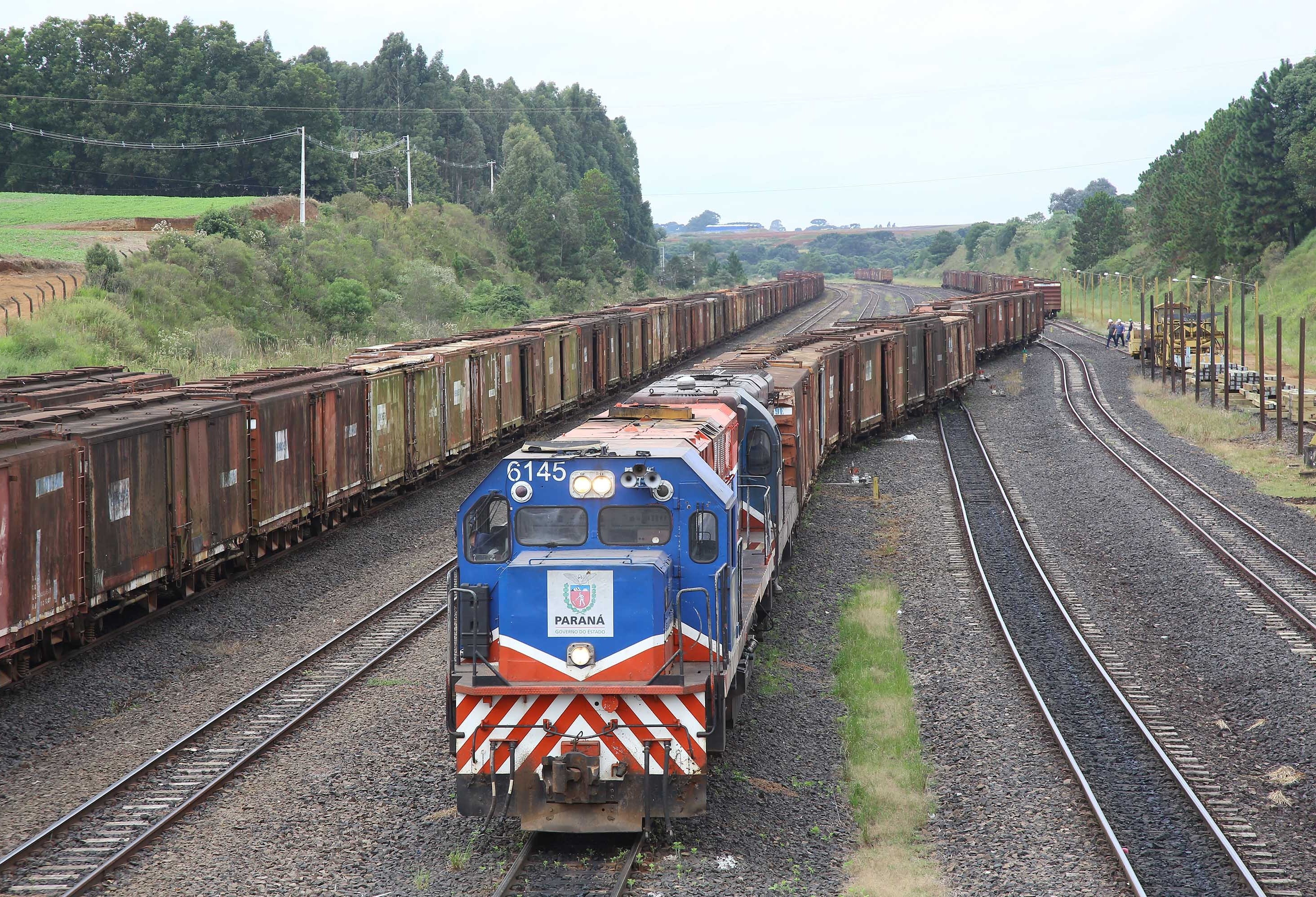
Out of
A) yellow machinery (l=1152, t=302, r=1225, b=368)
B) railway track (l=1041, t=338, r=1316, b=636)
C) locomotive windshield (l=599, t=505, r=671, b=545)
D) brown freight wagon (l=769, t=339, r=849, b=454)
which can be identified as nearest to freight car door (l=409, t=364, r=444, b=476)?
brown freight wagon (l=769, t=339, r=849, b=454)

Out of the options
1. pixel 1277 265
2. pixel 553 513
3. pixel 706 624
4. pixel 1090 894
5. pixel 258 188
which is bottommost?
pixel 1090 894

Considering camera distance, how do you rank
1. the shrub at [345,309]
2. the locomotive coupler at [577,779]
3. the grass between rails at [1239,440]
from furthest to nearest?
the shrub at [345,309] < the grass between rails at [1239,440] < the locomotive coupler at [577,779]

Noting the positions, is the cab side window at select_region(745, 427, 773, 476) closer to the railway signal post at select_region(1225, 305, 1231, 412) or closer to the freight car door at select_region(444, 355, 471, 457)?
the freight car door at select_region(444, 355, 471, 457)

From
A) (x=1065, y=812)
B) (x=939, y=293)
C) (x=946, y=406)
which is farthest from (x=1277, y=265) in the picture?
(x=1065, y=812)

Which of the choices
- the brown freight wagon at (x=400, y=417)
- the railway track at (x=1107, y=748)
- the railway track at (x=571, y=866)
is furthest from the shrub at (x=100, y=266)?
the railway track at (x=571, y=866)

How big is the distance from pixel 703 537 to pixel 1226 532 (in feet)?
57.7

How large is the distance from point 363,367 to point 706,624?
17964mm

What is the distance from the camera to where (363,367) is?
27.0 m

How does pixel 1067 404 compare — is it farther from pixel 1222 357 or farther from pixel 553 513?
pixel 553 513

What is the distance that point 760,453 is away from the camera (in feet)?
56.7

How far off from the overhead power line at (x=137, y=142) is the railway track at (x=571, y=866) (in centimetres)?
7984

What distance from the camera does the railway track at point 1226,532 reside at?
19484 mm

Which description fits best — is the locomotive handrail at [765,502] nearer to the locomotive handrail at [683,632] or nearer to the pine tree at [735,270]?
the locomotive handrail at [683,632]

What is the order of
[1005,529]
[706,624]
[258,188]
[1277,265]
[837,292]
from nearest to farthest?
[706,624] < [1005,529] < [1277,265] < [258,188] < [837,292]
